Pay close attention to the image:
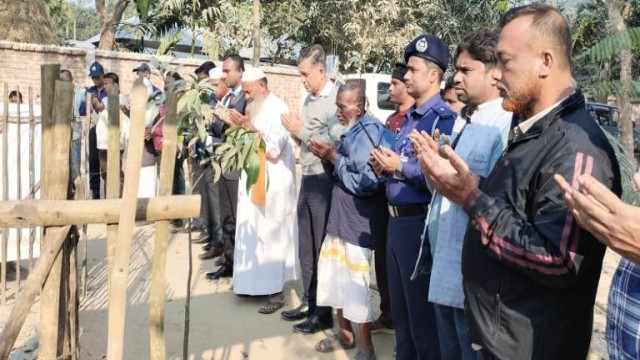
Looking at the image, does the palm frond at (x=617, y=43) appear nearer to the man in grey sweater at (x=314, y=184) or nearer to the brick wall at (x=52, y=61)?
the man in grey sweater at (x=314, y=184)

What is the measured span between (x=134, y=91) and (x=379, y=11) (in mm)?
15211

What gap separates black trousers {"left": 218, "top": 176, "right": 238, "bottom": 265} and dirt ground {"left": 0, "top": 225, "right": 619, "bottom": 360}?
1.04ft

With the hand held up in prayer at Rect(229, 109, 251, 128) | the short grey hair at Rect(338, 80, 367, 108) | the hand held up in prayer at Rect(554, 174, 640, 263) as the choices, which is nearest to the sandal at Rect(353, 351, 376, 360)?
the short grey hair at Rect(338, 80, 367, 108)

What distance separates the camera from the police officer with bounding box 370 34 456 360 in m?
2.82

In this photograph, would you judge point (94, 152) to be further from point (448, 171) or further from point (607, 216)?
point (607, 216)

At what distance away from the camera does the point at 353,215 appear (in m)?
3.53

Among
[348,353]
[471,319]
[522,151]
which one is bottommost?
[348,353]

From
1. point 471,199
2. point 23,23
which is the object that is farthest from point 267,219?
point 23,23

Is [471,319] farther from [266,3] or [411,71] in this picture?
[266,3]

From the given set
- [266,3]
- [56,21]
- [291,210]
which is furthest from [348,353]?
[56,21]

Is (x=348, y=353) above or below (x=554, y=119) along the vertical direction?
below

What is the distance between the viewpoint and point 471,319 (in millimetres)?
1825

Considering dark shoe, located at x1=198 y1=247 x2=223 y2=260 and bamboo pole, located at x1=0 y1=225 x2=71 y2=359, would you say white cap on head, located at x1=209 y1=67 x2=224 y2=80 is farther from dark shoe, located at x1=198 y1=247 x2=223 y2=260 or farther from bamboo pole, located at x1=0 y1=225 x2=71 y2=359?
bamboo pole, located at x1=0 y1=225 x2=71 y2=359

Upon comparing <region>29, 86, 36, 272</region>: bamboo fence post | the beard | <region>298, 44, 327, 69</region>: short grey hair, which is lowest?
<region>29, 86, 36, 272</region>: bamboo fence post
